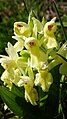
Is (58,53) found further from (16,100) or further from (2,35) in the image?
(2,35)

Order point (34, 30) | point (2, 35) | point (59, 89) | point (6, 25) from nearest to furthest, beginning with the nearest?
point (34, 30) → point (59, 89) → point (2, 35) → point (6, 25)

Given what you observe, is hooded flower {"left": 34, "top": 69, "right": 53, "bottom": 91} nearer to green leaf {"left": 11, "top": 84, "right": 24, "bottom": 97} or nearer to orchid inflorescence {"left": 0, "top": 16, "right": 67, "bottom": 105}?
orchid inflorescence {"left": 0, "top": 16, "right": 67, "bottom": 105}

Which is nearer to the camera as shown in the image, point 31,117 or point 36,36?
point 36,36

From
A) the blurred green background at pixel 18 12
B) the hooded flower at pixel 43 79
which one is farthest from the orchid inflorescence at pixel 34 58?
the blurred green background at pixel 18 12

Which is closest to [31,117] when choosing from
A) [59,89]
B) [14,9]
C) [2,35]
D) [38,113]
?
[38,113]

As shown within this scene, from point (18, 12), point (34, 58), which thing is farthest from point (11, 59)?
point (18, 12)

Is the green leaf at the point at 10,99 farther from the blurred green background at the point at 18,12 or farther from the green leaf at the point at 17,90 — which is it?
the blurred green background at the point at 18,12

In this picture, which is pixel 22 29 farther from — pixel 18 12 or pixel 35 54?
pixel 18 12
